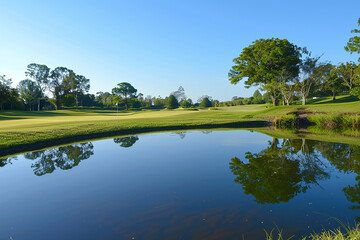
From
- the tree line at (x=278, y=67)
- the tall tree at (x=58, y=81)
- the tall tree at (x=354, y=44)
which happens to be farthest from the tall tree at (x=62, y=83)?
the tall tree at (x=354, y=44)

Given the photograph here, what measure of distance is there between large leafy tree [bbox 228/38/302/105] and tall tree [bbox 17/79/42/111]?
55.2 metres

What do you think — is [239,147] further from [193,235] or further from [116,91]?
[116,91]

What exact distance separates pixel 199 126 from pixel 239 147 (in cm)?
957

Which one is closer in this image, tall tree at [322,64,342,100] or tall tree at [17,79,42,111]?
tall tree at [322,64,342,100]

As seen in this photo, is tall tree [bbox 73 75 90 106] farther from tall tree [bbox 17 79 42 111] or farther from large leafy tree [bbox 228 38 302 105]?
large leafy tree [bbox 228 38 302 105]

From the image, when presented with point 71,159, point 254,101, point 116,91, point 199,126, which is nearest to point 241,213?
point 71,159

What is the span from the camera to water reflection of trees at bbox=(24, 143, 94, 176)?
7586 mm

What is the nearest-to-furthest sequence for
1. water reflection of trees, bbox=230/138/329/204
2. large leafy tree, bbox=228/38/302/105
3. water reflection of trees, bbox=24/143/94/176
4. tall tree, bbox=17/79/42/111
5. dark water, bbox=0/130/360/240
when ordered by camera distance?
dark water, bbox=0/130/360/240, water reflection of trees, bbox=230/138/329/204, water reflection of trees, bbox=24/143/94/176, large leafy tree, bbox=228/38/302/105, tall tree, bbox=17/79/42/111

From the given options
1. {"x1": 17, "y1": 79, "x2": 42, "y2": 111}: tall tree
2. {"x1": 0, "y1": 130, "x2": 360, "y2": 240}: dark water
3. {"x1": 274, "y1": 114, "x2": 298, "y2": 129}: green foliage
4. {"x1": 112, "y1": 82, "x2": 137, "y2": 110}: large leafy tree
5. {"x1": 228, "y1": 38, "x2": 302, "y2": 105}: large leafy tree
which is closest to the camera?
{"x1": 0, "y1": 130, "x2": 360, "y2": 240}: dark water

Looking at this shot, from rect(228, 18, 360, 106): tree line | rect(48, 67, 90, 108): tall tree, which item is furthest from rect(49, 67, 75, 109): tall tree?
rect(228, 18, 360, 106): tree line

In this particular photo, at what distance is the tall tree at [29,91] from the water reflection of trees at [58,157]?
5508 centimetres

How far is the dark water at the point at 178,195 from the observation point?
11.7 ft

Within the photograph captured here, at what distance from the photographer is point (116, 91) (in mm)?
74500

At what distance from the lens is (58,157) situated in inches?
357
